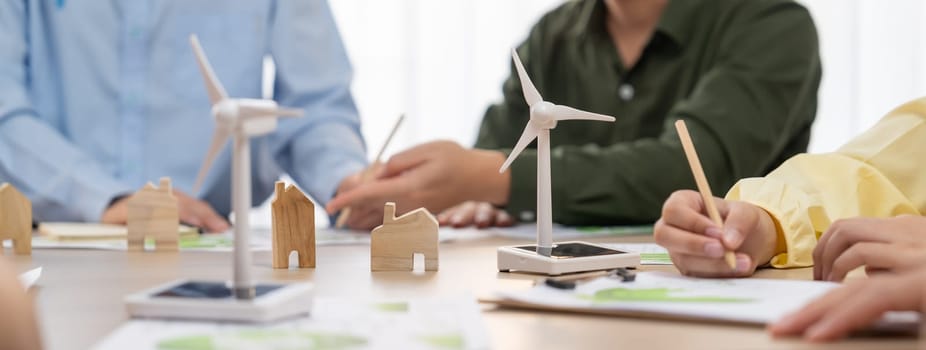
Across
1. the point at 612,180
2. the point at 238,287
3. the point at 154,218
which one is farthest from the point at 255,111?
the point at 612,180

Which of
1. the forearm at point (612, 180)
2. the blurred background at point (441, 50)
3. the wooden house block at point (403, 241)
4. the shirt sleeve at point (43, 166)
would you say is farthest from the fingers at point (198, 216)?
the blurred background at point (441, 50)

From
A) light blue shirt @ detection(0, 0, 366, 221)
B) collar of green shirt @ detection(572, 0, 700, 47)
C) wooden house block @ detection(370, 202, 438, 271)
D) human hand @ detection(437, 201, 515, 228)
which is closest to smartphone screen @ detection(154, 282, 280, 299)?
wooden house block @ detection(370, 202, 438, 271)

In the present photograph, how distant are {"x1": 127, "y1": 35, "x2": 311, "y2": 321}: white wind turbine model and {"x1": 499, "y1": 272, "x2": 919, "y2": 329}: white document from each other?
15 centimetres

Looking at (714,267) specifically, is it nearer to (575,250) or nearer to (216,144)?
(575,250)

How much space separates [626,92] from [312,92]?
593 millimetres

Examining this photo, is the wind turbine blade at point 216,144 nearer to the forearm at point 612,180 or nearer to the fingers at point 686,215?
the fingers at point 686,215

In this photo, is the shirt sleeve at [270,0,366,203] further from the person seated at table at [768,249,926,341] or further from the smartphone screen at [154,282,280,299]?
the person seated at table at [768,249,926,341]

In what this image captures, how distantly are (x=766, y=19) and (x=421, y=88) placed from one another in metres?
1.19

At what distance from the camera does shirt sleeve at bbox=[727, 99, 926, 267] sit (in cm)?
81

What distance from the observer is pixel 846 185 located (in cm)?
89

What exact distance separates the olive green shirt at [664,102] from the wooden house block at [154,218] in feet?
1.77

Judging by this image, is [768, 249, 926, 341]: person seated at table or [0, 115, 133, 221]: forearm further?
[0, 115, 133, 221]: forearm

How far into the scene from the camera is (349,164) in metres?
1.51

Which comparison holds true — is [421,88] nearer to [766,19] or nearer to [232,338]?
[766,19]
